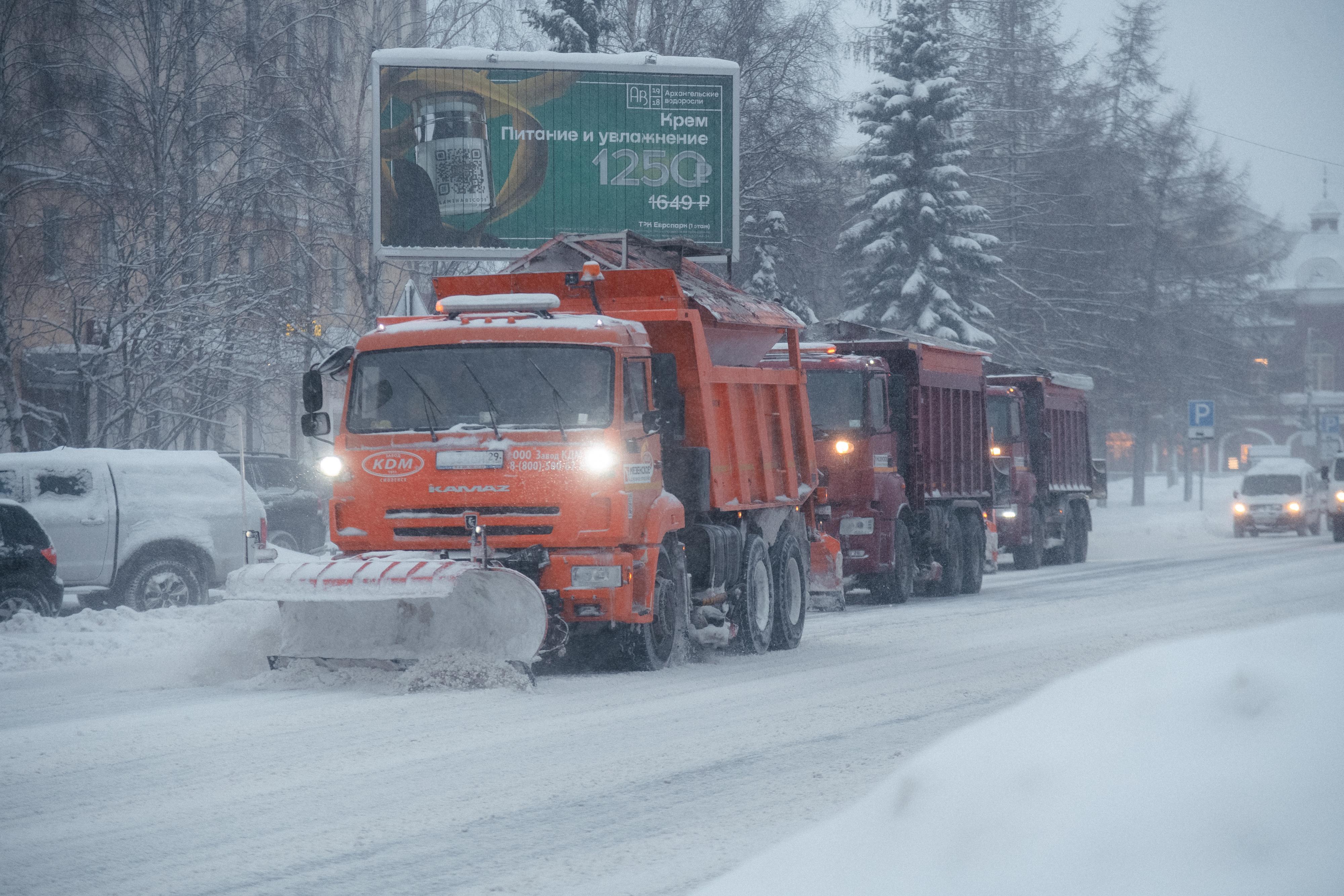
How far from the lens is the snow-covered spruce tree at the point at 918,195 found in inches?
1587

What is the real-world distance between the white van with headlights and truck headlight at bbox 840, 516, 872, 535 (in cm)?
2433

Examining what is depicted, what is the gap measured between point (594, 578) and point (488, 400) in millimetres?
1494

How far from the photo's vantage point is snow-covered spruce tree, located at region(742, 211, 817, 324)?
1395 inches

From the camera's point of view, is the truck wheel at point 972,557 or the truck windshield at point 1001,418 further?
the truck windshield at point 1001,418

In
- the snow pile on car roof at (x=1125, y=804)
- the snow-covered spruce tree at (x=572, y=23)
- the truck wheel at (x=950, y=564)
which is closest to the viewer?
the snow pile on car roof at (x=1125, y=804)

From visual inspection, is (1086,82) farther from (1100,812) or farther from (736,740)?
(1100,812)

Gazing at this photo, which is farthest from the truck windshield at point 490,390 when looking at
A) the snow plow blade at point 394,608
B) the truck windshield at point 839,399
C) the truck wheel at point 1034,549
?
the truck wheel at point 1034,549

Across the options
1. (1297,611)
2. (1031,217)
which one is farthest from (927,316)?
(1297,611)

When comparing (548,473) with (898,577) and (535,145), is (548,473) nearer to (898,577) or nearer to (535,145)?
(898,577)

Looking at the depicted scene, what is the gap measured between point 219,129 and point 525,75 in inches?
210

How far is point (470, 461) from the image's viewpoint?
435 inches

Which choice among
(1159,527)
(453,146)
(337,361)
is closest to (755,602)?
(337,361)

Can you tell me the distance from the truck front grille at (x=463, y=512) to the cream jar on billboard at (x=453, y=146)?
11542 mm

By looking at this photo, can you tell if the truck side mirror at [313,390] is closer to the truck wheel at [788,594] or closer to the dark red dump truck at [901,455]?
the truck wheel at [788,594]
